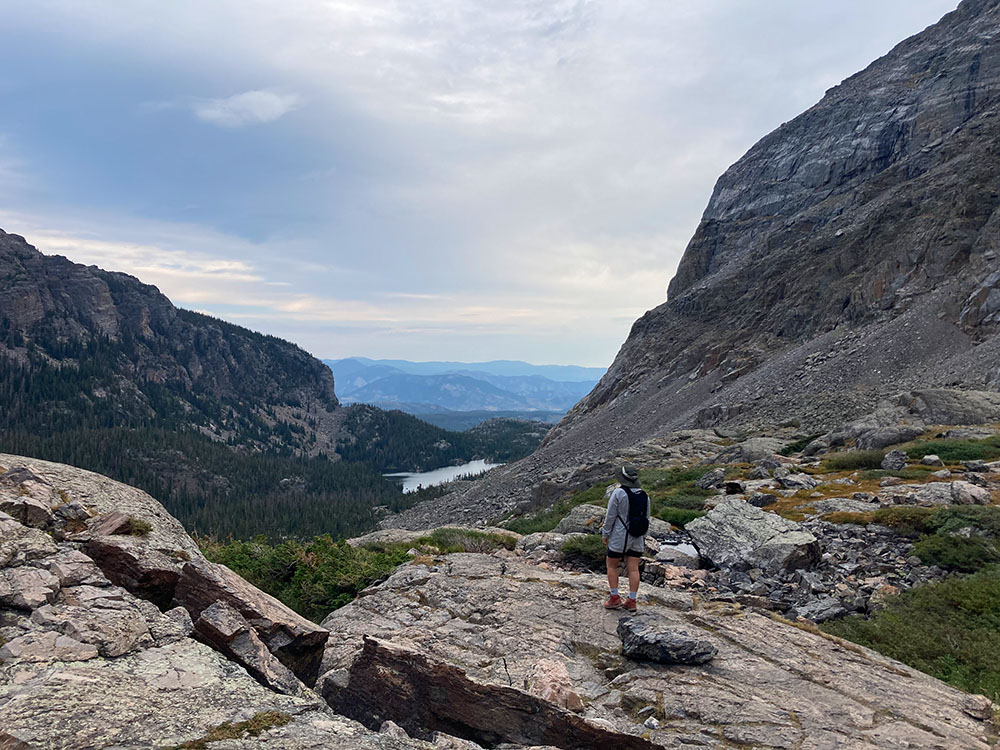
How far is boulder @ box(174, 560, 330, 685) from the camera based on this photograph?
6.85 m

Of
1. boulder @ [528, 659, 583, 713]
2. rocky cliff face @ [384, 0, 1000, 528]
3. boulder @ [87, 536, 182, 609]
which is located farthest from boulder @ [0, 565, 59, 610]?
rocky cliff face @ [384, 0, 1000, 528]

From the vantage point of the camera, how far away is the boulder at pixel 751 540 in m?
13.1

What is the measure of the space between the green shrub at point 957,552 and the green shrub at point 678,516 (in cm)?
659

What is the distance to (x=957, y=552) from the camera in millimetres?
12312

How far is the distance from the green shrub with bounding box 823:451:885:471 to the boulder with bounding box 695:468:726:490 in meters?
4.83

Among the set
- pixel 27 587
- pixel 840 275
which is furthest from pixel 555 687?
pixel 840 275

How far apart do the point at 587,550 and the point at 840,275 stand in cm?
8019

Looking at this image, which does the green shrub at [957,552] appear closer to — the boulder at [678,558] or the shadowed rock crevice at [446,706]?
the boulder at [678,558]

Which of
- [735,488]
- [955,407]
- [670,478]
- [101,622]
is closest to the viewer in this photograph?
[101,622]

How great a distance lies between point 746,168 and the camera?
124812 mm

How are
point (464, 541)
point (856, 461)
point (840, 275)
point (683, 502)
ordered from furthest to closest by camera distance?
point (840, 275), point (856, 461), point (683, 502), point (464, 541)

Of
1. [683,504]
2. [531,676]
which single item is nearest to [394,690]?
[531,676]

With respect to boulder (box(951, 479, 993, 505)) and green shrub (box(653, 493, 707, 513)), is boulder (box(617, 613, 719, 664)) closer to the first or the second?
boulder (box(951, 479, 993, 505))

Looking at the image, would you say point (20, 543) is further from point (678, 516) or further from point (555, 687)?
point (678, 516)
